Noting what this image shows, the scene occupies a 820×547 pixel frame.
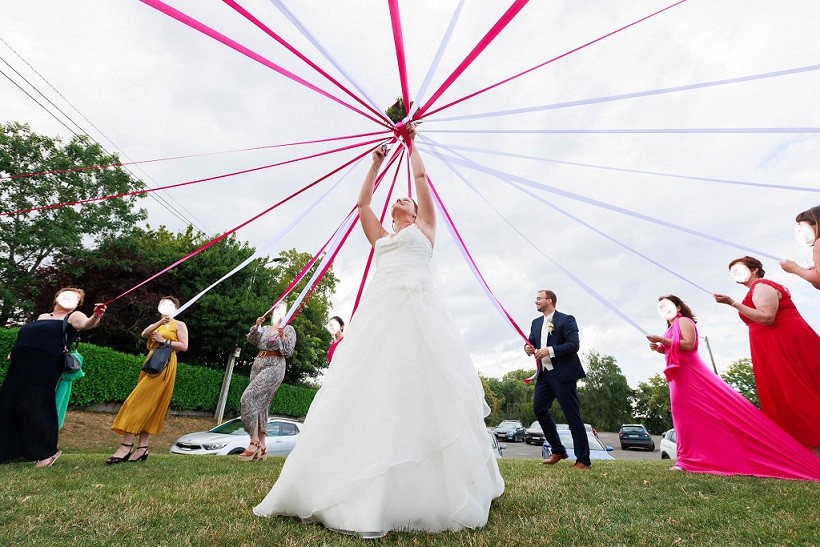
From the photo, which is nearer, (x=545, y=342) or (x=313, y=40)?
(x=313, y=40)

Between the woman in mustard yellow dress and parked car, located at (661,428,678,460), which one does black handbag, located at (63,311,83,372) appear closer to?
the woman in mustard yellow dress

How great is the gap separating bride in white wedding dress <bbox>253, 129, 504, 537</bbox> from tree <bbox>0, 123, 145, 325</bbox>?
17.8m

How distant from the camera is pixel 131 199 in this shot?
1912 centimetres

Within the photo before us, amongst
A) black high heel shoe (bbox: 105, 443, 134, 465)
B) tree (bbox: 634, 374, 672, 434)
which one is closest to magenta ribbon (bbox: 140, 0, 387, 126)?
black high heel shoe (bbox: 105, 443, 134, 465)

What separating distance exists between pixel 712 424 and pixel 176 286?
21.1m

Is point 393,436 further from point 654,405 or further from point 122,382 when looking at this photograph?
point 654,405

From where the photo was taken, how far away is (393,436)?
2.31 m

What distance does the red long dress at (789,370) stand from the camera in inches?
161

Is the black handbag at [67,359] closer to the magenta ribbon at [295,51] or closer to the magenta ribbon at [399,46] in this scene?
the magenta ribbon at [295,51]

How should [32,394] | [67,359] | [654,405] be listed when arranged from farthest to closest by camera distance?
[654,405] → [67,359] → [32,394]

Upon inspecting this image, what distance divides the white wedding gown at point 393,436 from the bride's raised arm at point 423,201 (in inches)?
22.9

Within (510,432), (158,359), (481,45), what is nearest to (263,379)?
(158,359)

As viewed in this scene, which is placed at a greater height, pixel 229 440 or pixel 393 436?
pixel 393 436

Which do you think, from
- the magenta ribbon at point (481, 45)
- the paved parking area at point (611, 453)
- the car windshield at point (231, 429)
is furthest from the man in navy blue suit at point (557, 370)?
the paved parking area at point (611, 453)
